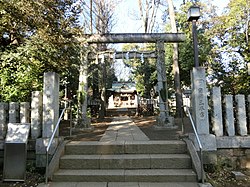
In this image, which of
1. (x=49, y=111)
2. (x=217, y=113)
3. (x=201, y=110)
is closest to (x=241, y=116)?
(x=217, y=113)

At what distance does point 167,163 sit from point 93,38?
5.06 m

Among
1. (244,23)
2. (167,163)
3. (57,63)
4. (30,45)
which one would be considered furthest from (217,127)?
(244,23)

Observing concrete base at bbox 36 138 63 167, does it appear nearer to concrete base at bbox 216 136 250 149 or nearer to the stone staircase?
the stone staircase

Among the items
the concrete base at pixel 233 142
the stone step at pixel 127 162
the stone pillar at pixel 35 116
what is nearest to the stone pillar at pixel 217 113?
the concrete base at pixel 233 142

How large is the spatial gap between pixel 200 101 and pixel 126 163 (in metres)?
2.01

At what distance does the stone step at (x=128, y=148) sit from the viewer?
14.5ft

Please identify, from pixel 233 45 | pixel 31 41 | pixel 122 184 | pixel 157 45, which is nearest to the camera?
pixel 122 184

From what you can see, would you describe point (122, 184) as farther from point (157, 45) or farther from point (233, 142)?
point (157, 45)

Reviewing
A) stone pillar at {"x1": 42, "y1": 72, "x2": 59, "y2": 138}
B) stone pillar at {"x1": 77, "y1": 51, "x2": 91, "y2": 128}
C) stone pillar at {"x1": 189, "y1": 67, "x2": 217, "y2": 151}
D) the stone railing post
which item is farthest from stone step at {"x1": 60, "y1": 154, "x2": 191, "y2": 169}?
stone pillar at {"x1": 77, "y1": 51, "x2": 91, "y2": 128}

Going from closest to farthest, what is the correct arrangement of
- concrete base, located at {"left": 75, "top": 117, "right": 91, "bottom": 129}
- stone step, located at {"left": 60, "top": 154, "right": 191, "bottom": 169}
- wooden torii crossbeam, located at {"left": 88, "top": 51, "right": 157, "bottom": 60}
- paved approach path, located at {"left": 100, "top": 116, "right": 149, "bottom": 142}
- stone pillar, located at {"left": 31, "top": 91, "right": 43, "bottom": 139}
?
1. stone step, located at {"left": 60, "top": 154, "right": 191, "bottom": 169}
2. stone pillar, located at {"left": 31, "top": 91, "right": 43, "bottom": 139}
3. paved approach path, located at {"left": 100, "top": 116, "right": 149, "bottom": 142}
4. concrete base, located at {"left": 75, "top": 117, "right": 91, "bottom": 129}
5. wooden torii crossbeam, located at {"left": 88, "top": 51, "right": 157, "bottom": 60}

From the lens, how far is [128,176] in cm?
380

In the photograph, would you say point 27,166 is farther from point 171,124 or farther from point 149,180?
point 171,124

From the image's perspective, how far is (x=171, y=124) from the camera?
7281mm

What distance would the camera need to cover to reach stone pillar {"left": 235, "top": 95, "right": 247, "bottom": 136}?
4.47m
